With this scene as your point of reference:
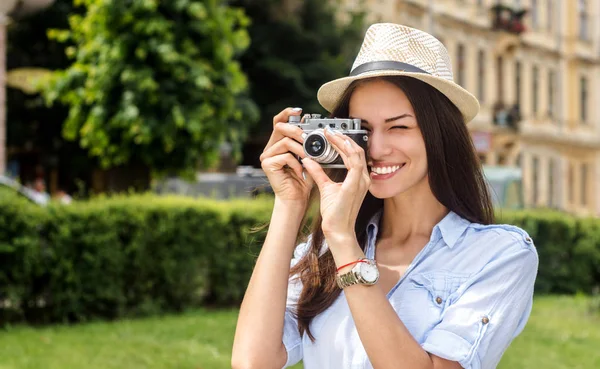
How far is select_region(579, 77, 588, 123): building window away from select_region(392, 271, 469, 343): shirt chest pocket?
45.2 meters

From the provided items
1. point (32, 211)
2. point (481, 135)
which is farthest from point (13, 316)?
point (481, 135)

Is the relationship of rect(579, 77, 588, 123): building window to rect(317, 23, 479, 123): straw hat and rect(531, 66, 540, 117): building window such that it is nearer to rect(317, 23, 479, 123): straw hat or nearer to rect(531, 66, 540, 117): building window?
rect(531, 66, 540, 117): building window

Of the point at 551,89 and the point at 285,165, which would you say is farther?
the point at 551,89

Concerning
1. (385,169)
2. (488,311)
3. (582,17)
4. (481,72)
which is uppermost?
(582,17)

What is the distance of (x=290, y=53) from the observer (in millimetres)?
25266

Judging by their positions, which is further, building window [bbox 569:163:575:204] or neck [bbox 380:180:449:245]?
building window [bbox 569:163:575:204]

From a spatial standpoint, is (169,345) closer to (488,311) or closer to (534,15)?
(488,311)

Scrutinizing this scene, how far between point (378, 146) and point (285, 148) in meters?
0.25

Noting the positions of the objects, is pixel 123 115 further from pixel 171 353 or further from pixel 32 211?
pixel 171 353

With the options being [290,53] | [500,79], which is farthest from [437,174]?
[500,79]

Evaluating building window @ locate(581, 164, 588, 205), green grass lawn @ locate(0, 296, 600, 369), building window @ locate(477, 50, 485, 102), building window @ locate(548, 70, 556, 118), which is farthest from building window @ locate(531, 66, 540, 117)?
green grass lawn @ locate(0, 296, 600, 369)

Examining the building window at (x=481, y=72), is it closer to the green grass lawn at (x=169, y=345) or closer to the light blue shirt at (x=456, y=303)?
the green grass lawn at (x=169, y=345)

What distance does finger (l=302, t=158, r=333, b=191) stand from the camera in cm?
255

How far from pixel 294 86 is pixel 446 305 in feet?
73.0
